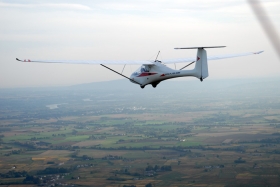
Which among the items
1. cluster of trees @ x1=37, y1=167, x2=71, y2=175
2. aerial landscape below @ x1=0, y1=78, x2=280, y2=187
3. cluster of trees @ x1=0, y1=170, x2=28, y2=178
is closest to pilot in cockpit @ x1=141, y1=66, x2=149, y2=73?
aerial landscape below @ x1=0, y1=78, x2=280, y2=187

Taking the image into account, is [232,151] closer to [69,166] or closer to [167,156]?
[167,156]

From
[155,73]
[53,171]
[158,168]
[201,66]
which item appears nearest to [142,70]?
[155,73]

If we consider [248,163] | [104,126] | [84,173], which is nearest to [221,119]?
[104,126]

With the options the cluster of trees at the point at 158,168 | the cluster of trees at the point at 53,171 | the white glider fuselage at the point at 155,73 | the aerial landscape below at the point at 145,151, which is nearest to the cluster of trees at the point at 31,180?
the aerial landscape below at the point at 145,151

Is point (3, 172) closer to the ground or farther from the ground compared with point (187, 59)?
closer to the ground

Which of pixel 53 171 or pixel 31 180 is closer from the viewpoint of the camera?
pixel 31 180

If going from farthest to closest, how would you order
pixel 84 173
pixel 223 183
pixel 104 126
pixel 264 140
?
pixel 104 126 < pixel 264 140 < pixel 84 173 < pixel 223 183

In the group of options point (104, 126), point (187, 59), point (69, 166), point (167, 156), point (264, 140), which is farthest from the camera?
point (104, 126)

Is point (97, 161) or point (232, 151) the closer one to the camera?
point (97, 161)

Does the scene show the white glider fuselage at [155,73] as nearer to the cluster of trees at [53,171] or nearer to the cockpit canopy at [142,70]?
the cockpit canopy at [142,70]

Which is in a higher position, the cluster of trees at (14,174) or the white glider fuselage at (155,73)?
the white glider fuselage at (155,73)

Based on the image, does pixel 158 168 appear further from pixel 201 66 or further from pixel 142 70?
pixel 201 66
